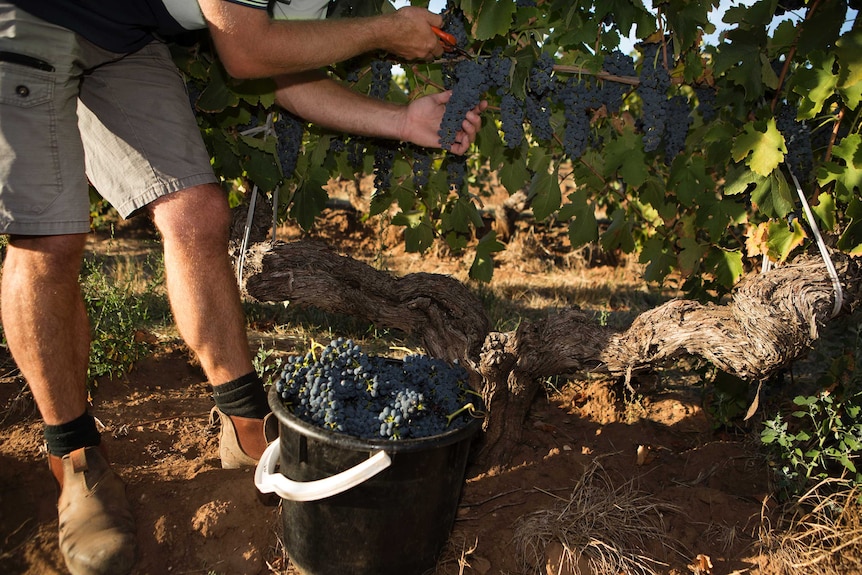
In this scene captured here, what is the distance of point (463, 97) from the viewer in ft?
8.00

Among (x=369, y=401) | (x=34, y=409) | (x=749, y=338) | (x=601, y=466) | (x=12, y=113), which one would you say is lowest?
(x=34, y=409)

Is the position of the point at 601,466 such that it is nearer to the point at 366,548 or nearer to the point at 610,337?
the point at 610,337

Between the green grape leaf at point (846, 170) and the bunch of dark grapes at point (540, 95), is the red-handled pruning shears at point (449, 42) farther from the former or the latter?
the green grape leaf at point (846, 170)

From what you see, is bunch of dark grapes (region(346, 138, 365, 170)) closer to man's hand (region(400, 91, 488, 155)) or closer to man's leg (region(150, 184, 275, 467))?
man's hand (region(400, 91, 488, 155))

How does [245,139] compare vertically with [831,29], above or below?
below

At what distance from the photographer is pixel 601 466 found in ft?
7.89

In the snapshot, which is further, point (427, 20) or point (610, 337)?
point (610, 337)

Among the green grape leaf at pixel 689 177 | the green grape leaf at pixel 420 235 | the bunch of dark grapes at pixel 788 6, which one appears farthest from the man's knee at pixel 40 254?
the bunch of dark grapes at pixel 788 6

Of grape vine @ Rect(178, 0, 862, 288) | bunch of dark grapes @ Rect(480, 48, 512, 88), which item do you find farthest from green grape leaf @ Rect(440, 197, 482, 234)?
bunch of dark grapes @ Rect(480, 48, 512, 88)

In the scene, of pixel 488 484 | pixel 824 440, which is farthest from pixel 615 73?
pixel 488 484

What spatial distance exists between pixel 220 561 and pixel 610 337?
57.2 inches

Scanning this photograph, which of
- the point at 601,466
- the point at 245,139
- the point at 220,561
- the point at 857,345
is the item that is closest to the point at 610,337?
the point at 601,466

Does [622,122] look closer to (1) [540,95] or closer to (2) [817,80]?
(1) [540,95]

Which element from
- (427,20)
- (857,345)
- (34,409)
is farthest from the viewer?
(34,409)
